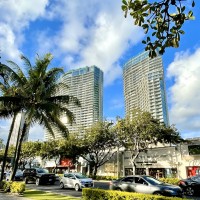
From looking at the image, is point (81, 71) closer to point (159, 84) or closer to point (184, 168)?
point (159, 84)

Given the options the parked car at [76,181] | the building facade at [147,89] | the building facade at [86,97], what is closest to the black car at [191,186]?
the parked car at [76,181]

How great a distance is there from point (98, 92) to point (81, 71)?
9.61m

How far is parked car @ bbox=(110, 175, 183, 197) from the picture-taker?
14247 millimetres

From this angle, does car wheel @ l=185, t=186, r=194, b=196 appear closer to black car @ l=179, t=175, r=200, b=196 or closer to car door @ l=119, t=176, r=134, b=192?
black car @ l=179, t=175, r=200, b=196

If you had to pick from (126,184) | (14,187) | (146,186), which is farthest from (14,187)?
(146,186)

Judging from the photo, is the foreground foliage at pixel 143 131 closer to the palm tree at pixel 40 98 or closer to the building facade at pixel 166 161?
the building facade at pixel 166 161

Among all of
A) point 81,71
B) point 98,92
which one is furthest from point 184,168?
point 81,71

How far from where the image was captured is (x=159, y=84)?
57000mm

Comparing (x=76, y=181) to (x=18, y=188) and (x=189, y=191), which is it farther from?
(x=189, y=191)

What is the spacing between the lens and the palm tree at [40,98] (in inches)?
757

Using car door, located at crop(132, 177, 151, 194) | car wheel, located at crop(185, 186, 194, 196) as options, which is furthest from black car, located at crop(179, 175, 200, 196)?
car door, located at crop(132, 177, 151, 194)

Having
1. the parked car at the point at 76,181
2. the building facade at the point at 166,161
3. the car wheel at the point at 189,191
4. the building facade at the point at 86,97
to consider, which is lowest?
the car wheel at the point at 189,191

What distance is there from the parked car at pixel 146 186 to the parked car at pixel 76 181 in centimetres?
669

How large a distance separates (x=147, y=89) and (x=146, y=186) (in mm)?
44712
